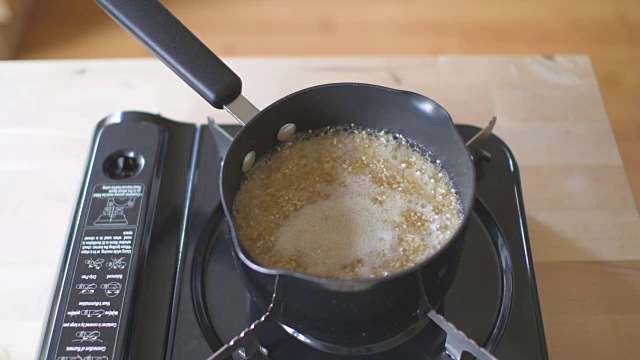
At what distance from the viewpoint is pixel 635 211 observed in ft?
2.42

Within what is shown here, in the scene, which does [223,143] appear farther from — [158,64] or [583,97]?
[583,97]

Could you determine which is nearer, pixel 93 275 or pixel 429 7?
pixel 93 275

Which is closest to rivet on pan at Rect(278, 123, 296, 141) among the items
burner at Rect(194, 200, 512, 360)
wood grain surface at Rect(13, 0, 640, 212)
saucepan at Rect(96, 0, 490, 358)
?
saucepan at Rect(96, 0, 490, 358)

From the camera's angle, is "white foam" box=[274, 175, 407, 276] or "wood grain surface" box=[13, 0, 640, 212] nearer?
"white foam" box=[274, 175, 407, 276]

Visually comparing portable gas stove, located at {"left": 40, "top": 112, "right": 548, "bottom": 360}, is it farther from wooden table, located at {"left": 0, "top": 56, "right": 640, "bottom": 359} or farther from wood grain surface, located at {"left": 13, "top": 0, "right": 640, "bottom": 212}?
wood grain surface, located at {"left": 13, "top": 0, "right": 640, "bottom": 212}

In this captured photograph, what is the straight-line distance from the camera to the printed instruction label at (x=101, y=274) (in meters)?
0.59

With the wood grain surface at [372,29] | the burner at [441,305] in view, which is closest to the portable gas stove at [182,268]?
the burner at [441,305]

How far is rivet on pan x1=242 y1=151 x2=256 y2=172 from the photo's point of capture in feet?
2.06

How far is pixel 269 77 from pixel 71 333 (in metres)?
0.40

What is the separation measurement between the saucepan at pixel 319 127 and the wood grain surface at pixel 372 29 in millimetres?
457

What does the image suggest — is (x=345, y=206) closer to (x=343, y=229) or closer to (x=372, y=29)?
(x=343, y=229)

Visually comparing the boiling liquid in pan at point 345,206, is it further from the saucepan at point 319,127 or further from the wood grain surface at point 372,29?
the wood grain surface at point 372,29

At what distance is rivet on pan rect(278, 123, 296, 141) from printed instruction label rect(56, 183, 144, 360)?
0.16 meters

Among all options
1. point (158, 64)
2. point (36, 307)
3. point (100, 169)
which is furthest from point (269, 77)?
point (36, 307)
